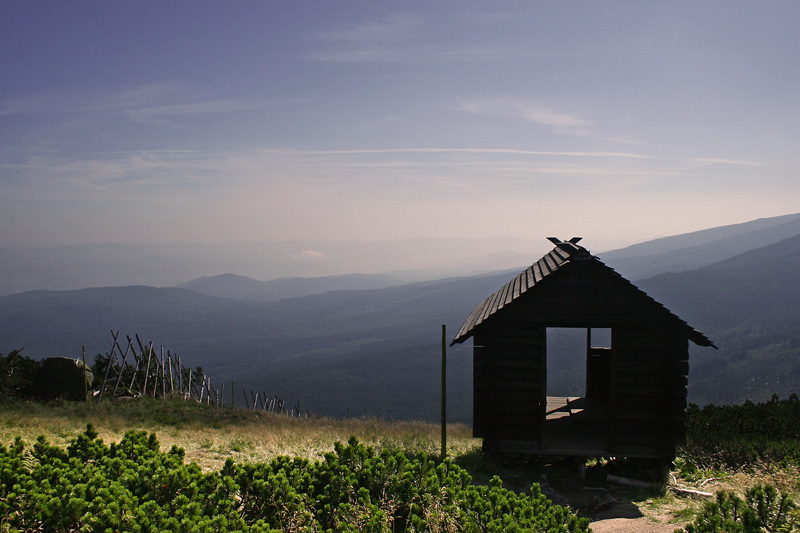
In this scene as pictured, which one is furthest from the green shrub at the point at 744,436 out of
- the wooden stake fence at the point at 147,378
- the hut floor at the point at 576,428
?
the wooden stake fence at the point at 147,378

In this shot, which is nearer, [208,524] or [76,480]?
[208,524]

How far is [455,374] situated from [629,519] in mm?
117945

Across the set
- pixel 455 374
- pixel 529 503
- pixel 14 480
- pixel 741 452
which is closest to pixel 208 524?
pixel 14 480

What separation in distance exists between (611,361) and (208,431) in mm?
10362

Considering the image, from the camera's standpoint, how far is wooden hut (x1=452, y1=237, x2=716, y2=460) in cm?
1000

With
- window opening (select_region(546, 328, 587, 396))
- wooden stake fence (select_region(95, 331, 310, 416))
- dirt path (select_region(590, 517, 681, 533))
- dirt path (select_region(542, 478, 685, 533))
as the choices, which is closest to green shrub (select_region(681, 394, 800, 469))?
dirt path (select_region(542, 478, 685, 533))

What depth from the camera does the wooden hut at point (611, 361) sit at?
10.0 metres

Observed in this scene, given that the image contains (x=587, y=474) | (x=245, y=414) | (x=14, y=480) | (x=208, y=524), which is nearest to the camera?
(x=208, y=524)

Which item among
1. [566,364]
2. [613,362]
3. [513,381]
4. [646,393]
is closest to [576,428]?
[646,393]

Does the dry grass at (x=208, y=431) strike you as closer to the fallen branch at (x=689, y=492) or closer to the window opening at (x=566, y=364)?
the fallen branch at (x=689, y=492)

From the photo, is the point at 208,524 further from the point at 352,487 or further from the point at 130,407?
the point at 130,407

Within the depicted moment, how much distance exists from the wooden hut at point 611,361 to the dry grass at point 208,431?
2081 millimetres

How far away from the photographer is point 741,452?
1062 cm

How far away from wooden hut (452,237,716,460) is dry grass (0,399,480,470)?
2081 mm
